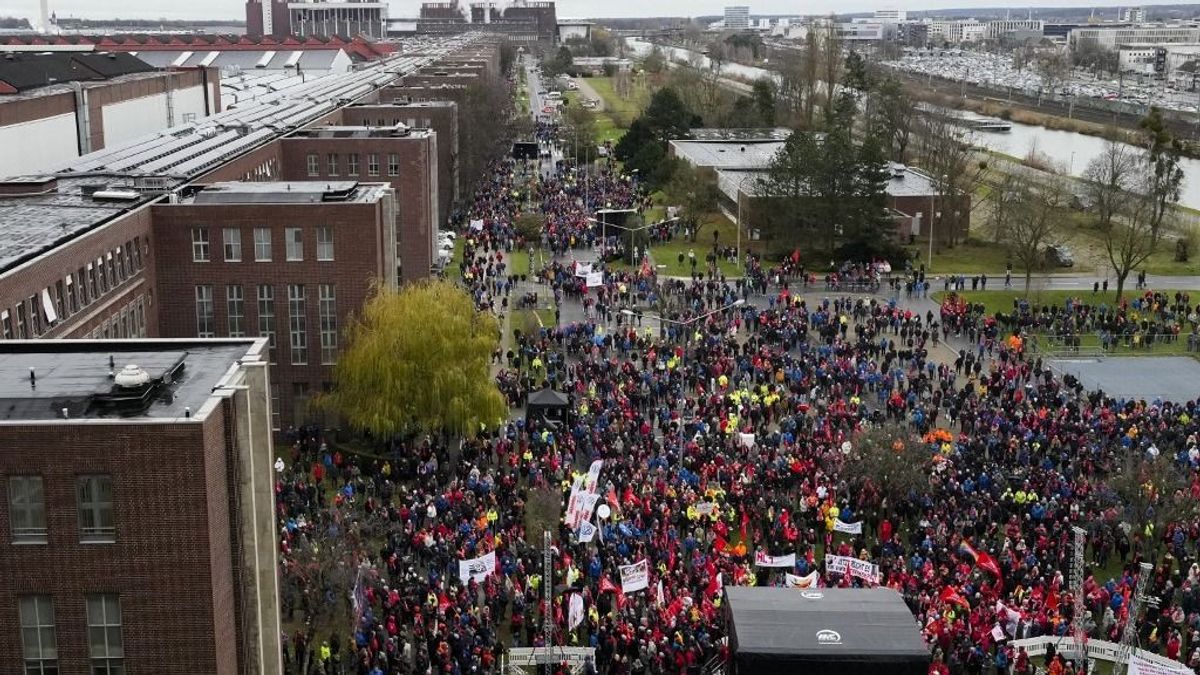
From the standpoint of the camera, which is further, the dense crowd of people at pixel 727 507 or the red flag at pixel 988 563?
the red flag at pixel 988 563

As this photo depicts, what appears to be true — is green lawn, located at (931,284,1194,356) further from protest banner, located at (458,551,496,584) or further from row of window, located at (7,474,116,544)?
row of window, located at (7,474,116,544)

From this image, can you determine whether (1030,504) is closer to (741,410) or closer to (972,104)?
(741,410)

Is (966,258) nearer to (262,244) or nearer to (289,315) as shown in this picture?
(289,315)

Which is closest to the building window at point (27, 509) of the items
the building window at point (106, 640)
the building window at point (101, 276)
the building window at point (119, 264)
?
the building window at point (106, 640)

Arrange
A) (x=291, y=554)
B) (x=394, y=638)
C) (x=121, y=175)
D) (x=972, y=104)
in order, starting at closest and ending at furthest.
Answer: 1. (x=394, y=638)
2. (x=291, y=554)
3. (x=121, y=175)
4. (x=972, y=104)

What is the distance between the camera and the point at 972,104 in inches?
7067

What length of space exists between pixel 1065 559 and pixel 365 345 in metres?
21.9

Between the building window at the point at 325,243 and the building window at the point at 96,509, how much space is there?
981 inches

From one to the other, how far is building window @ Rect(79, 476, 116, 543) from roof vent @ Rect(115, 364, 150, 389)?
158cm

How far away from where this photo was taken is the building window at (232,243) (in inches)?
1694

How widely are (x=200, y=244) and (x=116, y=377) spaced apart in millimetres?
23907

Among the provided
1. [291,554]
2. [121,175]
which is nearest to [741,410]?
[291,554]

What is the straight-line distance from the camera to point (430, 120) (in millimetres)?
81312

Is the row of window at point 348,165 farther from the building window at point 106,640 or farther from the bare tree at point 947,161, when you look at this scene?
the building window at point 106,640
